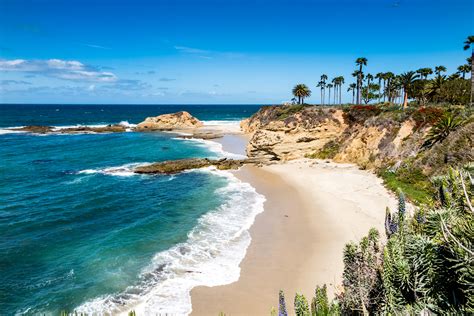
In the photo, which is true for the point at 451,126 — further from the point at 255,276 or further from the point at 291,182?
the point at 255,276

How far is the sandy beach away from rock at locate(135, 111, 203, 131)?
6369 centimetres

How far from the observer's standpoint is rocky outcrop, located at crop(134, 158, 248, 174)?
38219 mm

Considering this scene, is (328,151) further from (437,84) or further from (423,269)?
(423,269)

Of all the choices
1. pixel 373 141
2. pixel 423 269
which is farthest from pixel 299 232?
pixel 373 141

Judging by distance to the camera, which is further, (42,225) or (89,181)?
(89,181)

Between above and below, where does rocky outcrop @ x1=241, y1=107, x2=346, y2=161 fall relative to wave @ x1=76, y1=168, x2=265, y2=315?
above

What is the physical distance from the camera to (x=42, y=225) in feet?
70.4

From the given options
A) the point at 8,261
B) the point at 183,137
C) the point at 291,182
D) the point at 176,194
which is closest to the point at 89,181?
the point at 176,194

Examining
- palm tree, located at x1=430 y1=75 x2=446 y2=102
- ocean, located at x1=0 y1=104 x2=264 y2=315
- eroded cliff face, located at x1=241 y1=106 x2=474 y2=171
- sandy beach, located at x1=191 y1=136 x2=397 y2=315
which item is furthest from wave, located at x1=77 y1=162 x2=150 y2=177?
palm tree, located at x1=430 y1=75 x2=446 y2=102

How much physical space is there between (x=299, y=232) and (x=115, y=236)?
38.1 feet

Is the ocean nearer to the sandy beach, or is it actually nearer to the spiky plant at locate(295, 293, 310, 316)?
the sandy beach

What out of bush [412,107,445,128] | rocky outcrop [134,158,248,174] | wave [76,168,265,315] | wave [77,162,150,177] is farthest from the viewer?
rocky outcrop [134,158,248,174]

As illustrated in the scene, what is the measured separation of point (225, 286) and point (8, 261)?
11999 millimetres

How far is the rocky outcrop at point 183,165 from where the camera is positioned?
38.2m
